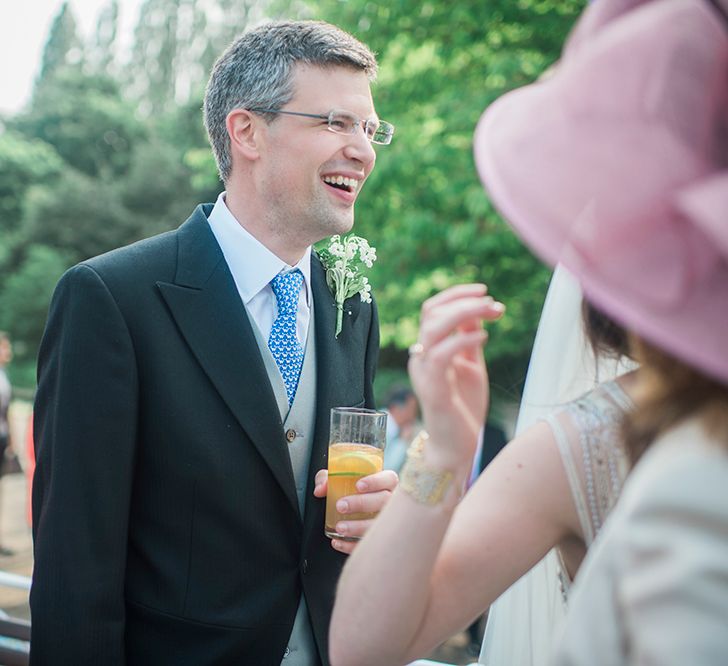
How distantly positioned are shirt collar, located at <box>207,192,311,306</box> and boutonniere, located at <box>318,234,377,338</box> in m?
0.18

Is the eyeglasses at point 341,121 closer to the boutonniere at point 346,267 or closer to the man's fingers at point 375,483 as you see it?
the boutonniere at point 346,267

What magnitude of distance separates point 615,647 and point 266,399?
1.39 m

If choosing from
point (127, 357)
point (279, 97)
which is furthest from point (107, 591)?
point (279, 97)

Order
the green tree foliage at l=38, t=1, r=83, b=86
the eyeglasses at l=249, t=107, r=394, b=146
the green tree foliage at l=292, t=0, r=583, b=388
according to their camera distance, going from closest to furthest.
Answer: the eyeglasses at l=249, t=107, r=394, b=146 → the green tree foliage at l=292, t=0, r=583, b=388 → the green tree foliage at l=38, t=1, r=83, b=86

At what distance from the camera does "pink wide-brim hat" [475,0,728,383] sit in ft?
3.30

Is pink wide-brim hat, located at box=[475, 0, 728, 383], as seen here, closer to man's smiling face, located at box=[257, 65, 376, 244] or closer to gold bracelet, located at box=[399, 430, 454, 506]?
gold bracelet, located at box=[399, 430, 454, 506]

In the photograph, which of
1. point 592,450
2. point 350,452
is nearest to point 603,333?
point 592,450

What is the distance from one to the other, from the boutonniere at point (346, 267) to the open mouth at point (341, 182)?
16cm

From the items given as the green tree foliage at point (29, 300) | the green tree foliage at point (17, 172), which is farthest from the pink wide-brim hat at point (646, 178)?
the green tree foliage at point (17, 172)

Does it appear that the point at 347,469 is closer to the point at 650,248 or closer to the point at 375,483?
the point at 375,483

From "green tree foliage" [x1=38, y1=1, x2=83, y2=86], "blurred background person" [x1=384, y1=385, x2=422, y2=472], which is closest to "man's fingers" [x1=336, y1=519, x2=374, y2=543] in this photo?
"blurred background person" [x1=384, y1=385, x2=422, y2=472]

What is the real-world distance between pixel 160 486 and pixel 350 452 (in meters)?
0.46

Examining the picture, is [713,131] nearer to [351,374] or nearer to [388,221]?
[351,374]

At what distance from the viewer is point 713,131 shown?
102 centimetres
